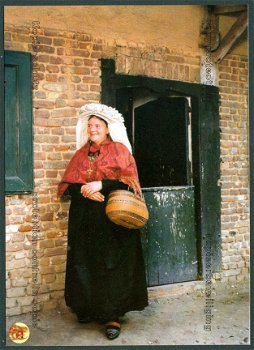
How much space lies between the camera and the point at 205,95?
4906 mm

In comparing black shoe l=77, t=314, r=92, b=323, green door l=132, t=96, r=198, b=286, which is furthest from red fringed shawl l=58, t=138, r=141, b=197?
black shoe l=77, t=314, r=92, b=323

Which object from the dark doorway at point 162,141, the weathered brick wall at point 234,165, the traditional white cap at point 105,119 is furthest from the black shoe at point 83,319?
the weathered brick wall at point 234,165

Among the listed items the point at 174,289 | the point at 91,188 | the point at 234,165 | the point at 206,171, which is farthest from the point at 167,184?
the point at 91,188

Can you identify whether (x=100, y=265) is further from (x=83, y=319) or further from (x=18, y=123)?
(x=18, y=123)

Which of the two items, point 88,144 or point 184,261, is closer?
point 88,144

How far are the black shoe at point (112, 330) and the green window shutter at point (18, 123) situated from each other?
5.14 ft

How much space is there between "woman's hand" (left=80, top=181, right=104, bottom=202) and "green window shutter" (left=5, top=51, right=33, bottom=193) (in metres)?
0.84

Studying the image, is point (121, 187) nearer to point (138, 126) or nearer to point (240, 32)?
point (138, 126)

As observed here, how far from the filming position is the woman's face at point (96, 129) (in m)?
3.54

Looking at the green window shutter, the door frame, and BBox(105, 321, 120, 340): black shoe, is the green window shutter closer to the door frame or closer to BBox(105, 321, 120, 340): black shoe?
BBox(105, 321, 120, 340): black shoe

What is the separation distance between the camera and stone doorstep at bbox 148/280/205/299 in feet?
15.2

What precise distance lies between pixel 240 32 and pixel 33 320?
3.88 metres

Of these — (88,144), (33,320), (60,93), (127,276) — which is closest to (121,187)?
(88,144)

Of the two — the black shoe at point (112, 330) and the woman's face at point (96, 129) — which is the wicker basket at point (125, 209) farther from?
the black shoe at point (112, 330)
